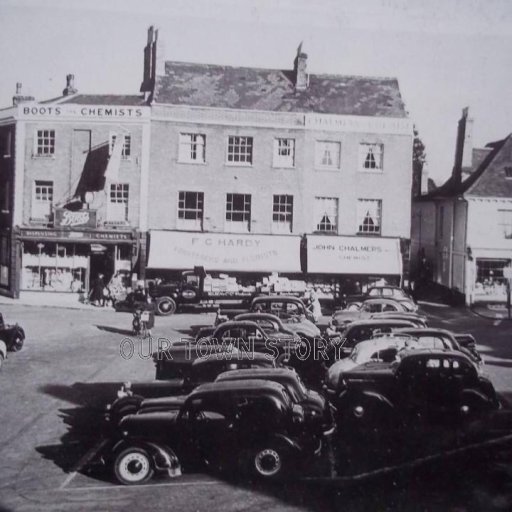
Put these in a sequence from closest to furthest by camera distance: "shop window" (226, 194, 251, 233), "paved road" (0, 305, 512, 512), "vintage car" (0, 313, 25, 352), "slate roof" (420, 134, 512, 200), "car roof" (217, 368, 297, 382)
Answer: "paved road" (0, 305, 512, 512) < "car roof" (217, 368, 297, 382) < "vintage car" (0, 313, 25, 352) < "slate roof" (420, 134, 512, 200) < "shop window" (226, 194, 251, 233)

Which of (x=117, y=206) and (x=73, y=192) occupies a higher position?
(x=73, y=192)

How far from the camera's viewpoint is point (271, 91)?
29.7 meters

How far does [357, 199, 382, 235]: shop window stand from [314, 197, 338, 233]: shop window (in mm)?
1171

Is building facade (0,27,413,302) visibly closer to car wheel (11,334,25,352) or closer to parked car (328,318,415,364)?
car wheel (11,334,25,352)

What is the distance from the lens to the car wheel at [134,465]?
8109 mm

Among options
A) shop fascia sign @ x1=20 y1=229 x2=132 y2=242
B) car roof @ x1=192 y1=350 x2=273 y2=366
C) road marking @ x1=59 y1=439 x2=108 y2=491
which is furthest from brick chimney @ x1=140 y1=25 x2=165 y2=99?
road marking @ x1=59 y1=439 x2=108 y2=491

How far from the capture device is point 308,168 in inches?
1117

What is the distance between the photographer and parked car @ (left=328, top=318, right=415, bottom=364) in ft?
45.9

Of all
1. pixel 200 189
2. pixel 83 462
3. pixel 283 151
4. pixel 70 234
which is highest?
pixel 283 151

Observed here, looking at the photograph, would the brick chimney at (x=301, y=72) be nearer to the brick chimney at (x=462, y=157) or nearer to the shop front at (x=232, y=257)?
the shop front at (x=232, y=257)

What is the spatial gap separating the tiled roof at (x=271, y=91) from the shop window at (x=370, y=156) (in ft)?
Result: 5.70

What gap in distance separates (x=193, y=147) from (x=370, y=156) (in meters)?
8.47

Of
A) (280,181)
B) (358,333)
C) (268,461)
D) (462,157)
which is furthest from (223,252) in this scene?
(268,461)

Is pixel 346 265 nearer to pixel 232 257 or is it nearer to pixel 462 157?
pixel 232 257
